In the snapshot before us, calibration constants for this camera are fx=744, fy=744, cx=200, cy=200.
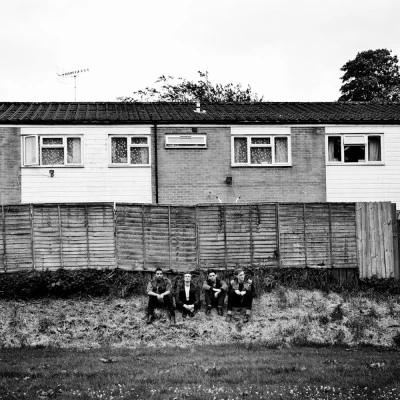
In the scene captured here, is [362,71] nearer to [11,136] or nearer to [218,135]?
[218,135]

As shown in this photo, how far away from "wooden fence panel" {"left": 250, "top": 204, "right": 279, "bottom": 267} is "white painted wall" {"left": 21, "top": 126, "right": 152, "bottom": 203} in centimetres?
634

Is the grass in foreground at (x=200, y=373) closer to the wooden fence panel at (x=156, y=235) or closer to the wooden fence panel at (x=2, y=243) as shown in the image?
the wooden fence panel at (x=2, y=243)

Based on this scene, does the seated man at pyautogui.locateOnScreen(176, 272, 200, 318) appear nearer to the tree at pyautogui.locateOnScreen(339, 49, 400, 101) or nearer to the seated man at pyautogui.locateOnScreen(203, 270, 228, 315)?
the seated man at pyautogui.locateOnScreen(203, 270, 228, 315)

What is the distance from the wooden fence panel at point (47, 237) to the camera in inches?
800

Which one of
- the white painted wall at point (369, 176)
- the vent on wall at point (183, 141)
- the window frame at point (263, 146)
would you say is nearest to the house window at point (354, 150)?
Result: the white painted wall at point (369, 176)

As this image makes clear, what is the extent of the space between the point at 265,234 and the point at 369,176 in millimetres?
7852

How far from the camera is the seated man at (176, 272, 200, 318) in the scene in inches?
746

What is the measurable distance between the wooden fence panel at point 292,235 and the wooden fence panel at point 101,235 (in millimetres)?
4772

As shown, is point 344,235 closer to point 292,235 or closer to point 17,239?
point 292,235

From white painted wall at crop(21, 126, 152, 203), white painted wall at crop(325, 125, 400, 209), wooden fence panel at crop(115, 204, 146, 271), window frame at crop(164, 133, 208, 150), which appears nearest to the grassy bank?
wooden fence panel at crop(115, 204, 146, 271)

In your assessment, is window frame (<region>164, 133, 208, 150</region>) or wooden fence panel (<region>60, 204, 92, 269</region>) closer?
wooden fence panel (<region>60, 204, 92, 269</region>)

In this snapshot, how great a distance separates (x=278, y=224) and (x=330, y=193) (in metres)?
6.64

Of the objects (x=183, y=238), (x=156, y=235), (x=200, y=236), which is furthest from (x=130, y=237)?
(x=200, y=236)

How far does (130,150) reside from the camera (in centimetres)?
2672
